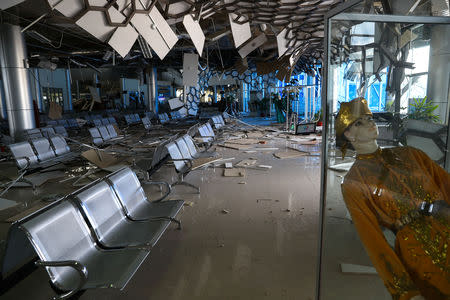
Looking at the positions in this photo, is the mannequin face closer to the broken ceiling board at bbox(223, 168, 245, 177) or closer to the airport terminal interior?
the airport terminal interior

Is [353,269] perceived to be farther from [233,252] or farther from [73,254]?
[73,254]

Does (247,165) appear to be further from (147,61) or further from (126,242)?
(147,61)

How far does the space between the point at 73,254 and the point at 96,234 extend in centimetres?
30

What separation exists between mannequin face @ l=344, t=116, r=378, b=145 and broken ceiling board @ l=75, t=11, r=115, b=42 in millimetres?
4622

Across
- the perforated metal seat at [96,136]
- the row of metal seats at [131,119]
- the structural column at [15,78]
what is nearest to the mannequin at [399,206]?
the perforated metal seat at [96,136]

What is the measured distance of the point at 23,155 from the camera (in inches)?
218

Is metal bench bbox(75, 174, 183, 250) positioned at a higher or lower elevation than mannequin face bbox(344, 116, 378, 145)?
lower

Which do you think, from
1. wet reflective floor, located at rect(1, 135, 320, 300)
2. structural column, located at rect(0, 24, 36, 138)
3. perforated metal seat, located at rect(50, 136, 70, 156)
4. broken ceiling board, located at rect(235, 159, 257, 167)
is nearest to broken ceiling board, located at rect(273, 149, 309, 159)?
broken ceiling board, located at rect(235, 159, 257, 167)

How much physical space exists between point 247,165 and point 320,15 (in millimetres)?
6316

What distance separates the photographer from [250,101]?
3017cm

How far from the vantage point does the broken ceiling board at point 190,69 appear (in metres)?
8.62

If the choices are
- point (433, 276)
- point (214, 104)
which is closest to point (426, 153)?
point (433, 276)

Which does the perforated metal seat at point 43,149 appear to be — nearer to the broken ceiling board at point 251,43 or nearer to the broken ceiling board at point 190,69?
the broken ceiling board at point 190,69

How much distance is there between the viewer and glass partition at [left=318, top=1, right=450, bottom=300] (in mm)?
1451
